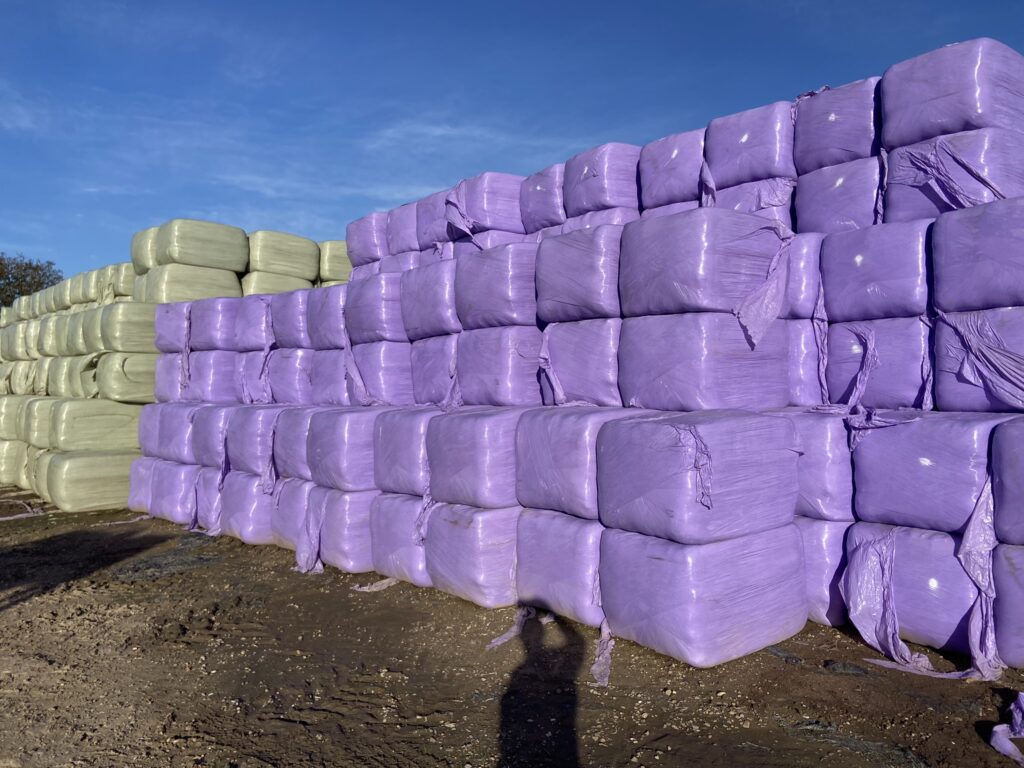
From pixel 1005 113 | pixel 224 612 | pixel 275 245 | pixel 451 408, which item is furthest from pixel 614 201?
pixel 275 245

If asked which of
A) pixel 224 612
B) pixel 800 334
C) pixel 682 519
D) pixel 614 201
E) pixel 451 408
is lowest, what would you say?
pixel 224 612

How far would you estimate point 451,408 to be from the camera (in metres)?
4.12

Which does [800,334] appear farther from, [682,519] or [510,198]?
[510,198]

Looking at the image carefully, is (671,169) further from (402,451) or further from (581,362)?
(402,451)

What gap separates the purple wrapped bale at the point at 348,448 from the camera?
14.2ft

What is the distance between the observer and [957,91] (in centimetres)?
314

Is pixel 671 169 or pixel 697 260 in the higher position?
pixel 671 169

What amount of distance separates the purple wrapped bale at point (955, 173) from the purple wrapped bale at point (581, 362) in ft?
4.34

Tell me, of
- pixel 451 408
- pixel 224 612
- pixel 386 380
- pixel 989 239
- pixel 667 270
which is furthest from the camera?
pixel 386 380

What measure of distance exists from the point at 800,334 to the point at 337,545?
2.70 m

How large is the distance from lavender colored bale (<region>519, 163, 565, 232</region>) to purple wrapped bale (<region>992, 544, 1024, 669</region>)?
2973 mm

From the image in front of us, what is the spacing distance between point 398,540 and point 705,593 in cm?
182

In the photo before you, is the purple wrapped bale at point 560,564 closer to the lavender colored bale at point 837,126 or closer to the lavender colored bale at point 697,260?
the lavender colored bale at point 697,260

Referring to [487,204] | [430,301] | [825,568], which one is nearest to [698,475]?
[825,568]
